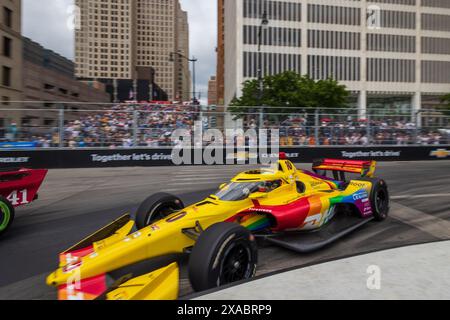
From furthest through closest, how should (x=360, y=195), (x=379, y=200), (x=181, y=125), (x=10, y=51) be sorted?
(x=10, y=51), (x=181, y=125), (x=379, y=200), (x=360, y=195)

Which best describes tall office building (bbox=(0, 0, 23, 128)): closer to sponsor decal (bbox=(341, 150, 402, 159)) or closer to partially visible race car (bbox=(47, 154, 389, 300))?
sponsor decal (bbox=(341, 150, 402, 159))

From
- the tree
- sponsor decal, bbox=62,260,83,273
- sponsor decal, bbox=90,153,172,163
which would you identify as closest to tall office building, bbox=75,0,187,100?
the tree

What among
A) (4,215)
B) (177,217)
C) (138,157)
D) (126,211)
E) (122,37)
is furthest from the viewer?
(122,37)

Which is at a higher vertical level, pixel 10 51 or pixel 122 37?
pixel 122 37

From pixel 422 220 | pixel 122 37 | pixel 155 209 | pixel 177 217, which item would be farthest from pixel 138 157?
pixel 122 37

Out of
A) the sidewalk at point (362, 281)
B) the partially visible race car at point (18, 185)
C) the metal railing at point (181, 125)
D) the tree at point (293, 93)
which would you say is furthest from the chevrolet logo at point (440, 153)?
the tree at point (293, 93)

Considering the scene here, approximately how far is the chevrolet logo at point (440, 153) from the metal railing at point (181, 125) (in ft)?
1.20

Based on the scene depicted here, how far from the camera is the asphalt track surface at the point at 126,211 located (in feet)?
13.8

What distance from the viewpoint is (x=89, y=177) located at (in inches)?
445

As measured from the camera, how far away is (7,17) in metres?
39.7

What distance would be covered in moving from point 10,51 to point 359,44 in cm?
4952

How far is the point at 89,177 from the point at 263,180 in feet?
26.2

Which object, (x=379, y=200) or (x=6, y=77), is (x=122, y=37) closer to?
(x=6, y=77)

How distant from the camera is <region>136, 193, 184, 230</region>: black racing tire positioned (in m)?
4.88
